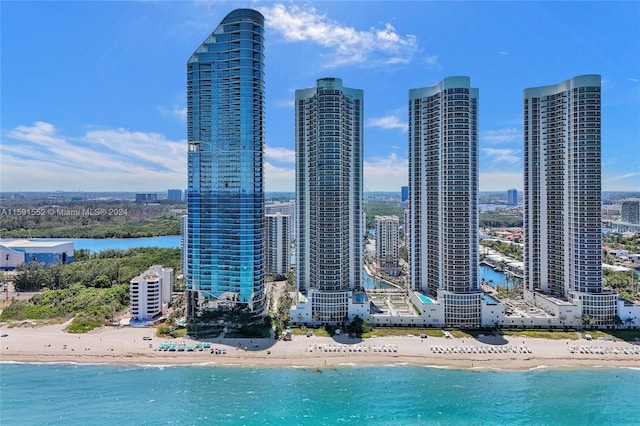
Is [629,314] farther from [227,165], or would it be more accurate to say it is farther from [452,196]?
→ [227,165]

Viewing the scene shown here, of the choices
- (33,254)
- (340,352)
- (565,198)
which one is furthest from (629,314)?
(33,254)

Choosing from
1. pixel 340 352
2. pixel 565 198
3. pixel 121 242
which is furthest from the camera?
pixel 121 242

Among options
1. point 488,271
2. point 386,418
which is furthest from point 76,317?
point 488,271

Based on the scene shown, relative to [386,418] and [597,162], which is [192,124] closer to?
[386,418]

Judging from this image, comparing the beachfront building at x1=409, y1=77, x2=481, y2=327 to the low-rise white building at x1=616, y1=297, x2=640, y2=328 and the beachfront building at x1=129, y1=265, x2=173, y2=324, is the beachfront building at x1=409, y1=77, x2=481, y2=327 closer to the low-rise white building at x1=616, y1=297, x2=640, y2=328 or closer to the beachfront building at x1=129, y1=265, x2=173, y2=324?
the low-rise white building at x1=616, y1=297, x2=640, y2=328

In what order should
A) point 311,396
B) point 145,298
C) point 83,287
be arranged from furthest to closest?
1. point 83,287
2. point 145,298
3. point 311,396

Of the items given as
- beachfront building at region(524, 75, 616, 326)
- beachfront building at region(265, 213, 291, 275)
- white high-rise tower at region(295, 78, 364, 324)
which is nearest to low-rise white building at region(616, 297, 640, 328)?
beachfront building at region(524, 75, 616, 326)
